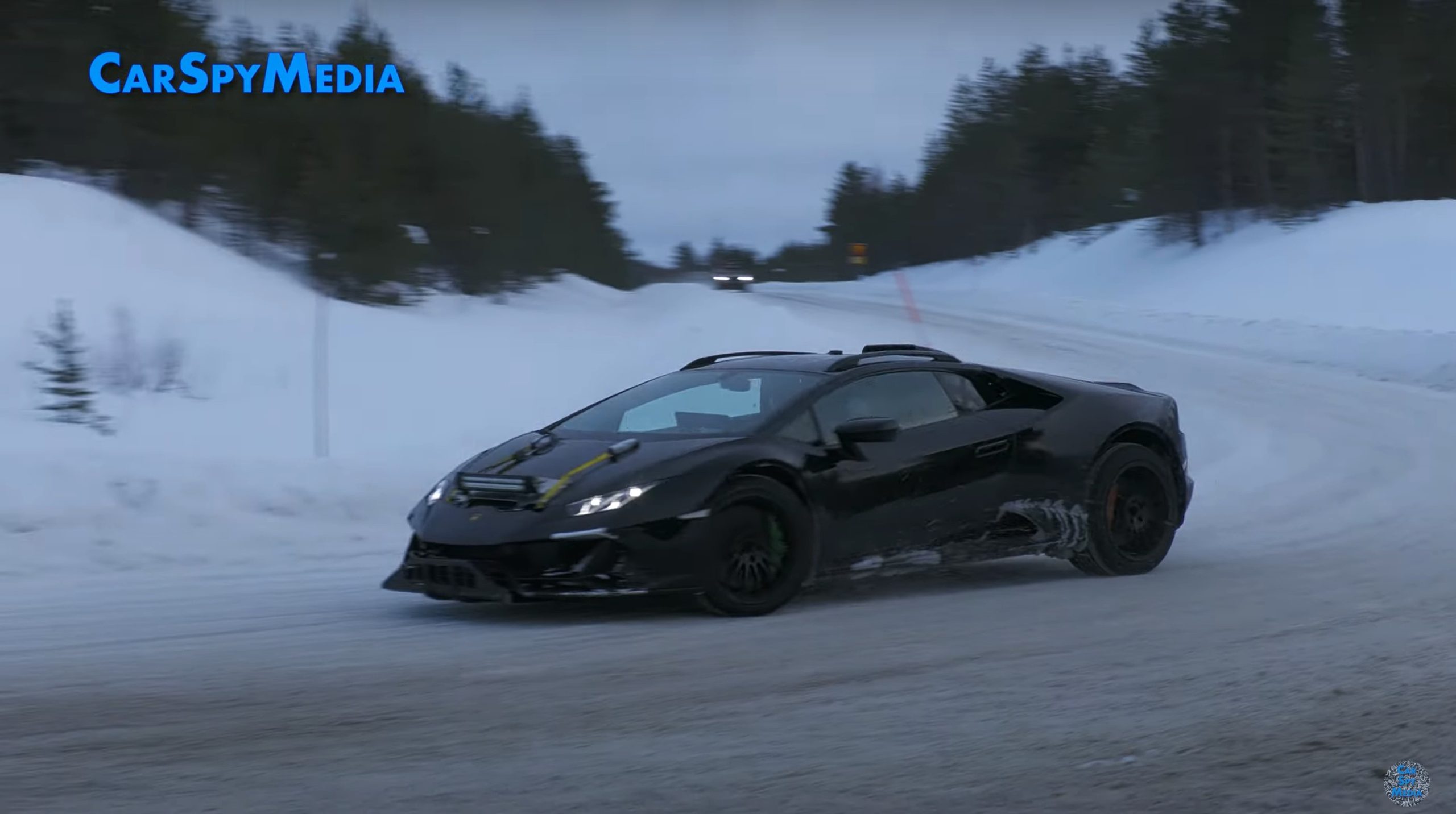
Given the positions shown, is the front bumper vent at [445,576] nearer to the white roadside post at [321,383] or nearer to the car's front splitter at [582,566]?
the car's front splitter at [582,566]

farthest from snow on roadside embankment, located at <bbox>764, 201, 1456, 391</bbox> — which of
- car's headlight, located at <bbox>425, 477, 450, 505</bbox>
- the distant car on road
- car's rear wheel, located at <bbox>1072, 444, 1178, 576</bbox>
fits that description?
car's headlight, located at <bbox>425, 477, 450, 505</bbox>

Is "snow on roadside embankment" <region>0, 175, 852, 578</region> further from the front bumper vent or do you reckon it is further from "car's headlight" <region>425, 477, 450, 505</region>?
the front bumper vent

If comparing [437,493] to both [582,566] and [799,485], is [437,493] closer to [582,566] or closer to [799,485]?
[582,566]

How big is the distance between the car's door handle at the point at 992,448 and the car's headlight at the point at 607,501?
2119 millimetres

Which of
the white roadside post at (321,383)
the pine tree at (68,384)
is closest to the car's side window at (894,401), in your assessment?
the white roadside post at (321,383)

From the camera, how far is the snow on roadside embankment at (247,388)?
392 inches

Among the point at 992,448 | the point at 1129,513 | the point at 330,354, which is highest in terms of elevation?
the point at 330,354

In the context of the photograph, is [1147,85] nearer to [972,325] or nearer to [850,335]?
[972,325]

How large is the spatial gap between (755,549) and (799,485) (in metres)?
0.41

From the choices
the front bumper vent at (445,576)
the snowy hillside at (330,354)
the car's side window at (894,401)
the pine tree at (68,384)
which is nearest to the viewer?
the front bumper vent at (445,576)

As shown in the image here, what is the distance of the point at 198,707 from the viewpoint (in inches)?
227

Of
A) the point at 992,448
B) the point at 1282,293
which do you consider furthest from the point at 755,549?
the point at 1282,293

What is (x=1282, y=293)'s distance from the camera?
49.9 metres

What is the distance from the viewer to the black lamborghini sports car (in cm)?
723
